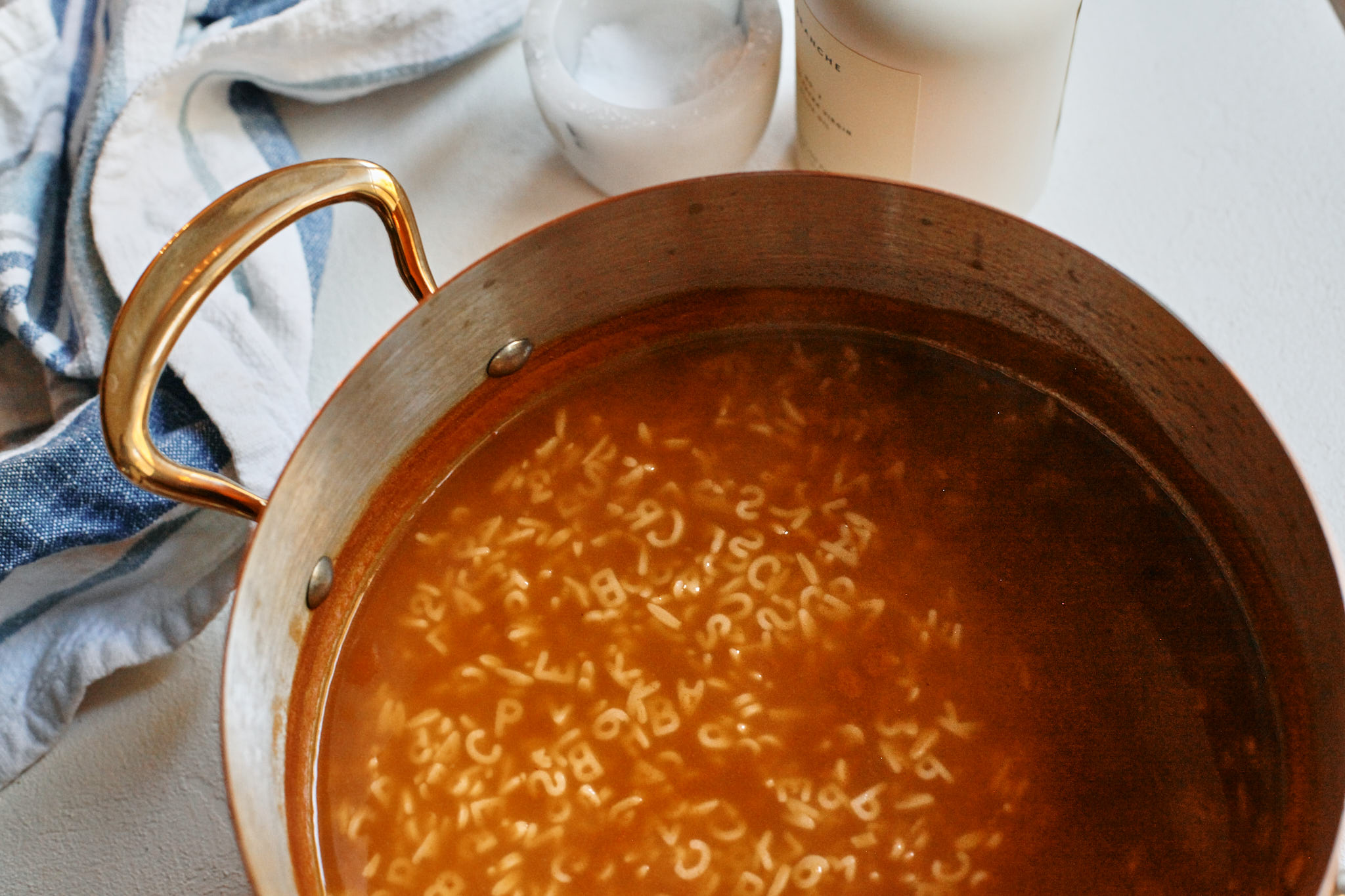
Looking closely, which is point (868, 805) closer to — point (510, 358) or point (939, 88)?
point (510, 358)

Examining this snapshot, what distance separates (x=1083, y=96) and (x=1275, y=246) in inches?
12.2

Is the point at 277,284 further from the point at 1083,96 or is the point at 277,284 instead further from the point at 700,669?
the point at 1083,96

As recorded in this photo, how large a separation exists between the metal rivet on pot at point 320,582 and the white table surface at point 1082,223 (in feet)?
0.82

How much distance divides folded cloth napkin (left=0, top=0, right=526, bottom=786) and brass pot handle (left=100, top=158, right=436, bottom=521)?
307mm

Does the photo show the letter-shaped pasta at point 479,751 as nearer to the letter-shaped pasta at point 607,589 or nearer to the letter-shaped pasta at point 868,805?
the letter-shaped pasta at point 607,589

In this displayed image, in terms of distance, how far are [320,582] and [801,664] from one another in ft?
1.64

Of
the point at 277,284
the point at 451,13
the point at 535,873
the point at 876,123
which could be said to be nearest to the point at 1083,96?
the point at 876,123

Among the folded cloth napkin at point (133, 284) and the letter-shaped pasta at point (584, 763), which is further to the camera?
the folded cloth napkin at point (133, 284)

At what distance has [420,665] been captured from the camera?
4.23ft

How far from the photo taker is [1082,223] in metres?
1.53

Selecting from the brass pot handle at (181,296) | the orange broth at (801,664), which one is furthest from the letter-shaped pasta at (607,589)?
the brass pot handle at (181,296)

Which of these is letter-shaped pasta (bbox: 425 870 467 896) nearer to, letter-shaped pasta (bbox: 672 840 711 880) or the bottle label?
letter-shaped pasta (bbox: 672 840 711 880)

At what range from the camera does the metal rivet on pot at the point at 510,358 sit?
138cm

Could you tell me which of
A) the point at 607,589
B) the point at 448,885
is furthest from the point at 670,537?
the point at 448,885
